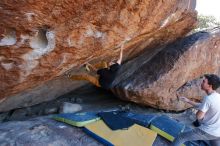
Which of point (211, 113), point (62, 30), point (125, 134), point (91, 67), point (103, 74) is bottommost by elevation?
point (125, 134)

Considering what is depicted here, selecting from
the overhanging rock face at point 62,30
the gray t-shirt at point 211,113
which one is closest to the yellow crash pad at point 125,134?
the gray t-shirt at point 211,113

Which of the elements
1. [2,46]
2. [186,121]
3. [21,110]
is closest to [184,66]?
[186,121]

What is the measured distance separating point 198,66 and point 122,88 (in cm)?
186

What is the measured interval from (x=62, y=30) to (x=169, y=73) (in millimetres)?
3141

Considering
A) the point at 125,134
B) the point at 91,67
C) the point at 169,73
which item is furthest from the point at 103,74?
the point at 125,134

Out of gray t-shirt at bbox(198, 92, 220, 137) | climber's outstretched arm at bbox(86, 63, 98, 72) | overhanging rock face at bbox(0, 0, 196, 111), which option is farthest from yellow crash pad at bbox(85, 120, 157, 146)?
climber's outstretched arm at bbox(86, 63, 98, 72)

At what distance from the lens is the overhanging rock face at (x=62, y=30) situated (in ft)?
14.6

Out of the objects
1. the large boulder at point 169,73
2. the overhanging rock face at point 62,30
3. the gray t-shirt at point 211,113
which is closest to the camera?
the overhanging rock face at point 62,30

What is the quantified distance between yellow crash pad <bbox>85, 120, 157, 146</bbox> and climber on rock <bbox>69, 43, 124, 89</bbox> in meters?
1.34

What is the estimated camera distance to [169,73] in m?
7.34

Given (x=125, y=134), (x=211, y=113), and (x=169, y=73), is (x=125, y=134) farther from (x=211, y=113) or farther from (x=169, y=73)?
(x=169, y=73)

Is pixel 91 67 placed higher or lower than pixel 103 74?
higher

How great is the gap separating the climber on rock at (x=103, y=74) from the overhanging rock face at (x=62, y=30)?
584 mm

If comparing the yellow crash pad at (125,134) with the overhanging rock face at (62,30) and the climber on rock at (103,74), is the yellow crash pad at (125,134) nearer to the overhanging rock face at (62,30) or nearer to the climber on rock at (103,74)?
the overhanging rock face at (62,30)
